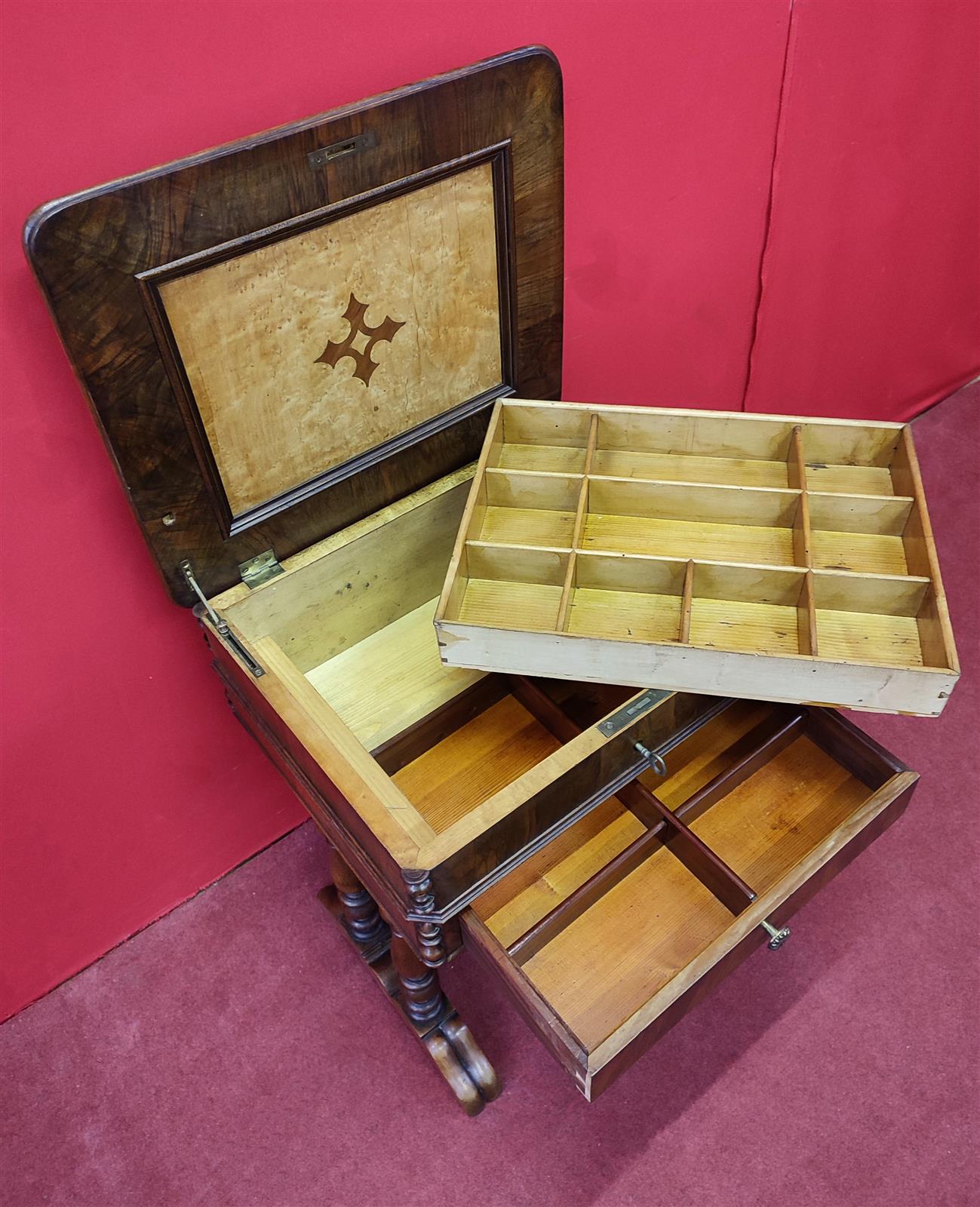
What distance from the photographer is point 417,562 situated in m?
1.52

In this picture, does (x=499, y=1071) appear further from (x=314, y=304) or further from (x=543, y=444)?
(x=314, y=304)

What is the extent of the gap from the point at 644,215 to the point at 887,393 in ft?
4.31

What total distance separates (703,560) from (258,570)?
24.3 inches

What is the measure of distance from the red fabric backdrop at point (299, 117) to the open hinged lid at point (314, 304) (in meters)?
0.10

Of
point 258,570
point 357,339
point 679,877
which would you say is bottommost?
point 679,877

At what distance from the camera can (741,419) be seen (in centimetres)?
143

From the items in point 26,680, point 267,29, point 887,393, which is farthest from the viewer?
point 887,393

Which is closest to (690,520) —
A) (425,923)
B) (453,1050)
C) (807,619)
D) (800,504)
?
(800,504)

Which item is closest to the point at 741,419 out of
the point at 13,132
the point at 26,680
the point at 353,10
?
the point at 353,10

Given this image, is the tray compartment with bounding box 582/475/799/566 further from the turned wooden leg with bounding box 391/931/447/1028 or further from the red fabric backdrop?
the turned wooden leg with bounding box 391/931/447/1028

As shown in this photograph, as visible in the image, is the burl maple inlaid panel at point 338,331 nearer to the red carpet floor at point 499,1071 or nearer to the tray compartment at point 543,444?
A: the tray compartment at point 543,444

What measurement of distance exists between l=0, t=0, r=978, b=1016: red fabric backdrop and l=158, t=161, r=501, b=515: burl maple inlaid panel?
14 cm

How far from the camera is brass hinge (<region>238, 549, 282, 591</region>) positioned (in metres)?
1.32

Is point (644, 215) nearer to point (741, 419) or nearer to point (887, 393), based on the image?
point (741, 419)
